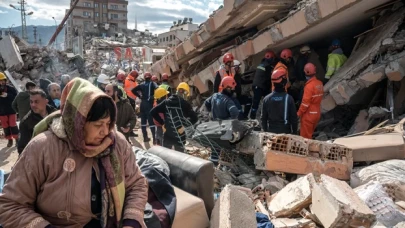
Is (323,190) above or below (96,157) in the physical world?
below

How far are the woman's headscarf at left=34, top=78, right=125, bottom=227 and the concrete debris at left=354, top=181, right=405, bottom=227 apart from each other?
241 centimetres

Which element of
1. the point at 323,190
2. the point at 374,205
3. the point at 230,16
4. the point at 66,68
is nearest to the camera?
the point at 323,190

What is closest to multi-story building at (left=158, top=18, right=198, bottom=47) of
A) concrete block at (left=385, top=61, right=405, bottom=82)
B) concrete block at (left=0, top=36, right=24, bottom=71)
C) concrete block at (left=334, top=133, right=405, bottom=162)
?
concrete block at (left=0, top=36, right=24, bottom=71)

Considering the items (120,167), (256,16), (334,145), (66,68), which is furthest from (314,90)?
(66,68)

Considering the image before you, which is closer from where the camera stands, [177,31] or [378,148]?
[378,148]

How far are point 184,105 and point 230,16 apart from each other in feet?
8.72

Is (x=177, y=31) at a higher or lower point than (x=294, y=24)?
higher

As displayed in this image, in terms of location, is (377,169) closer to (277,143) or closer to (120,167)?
(277,143)

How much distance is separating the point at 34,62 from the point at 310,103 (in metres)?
15.1

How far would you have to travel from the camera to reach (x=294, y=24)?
20.5ft

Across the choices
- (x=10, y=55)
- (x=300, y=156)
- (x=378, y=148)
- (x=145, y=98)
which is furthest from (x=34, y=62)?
(x=378, y=148)

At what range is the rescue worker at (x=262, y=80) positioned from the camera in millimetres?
7016

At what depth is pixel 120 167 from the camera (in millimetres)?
2004

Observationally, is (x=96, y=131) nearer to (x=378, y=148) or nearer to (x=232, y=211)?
(x=232, y=211)
